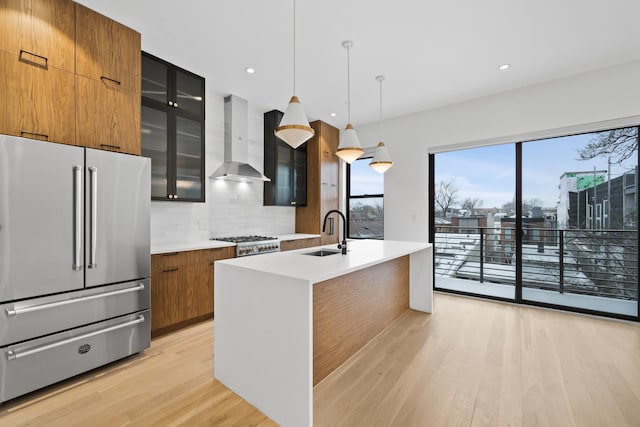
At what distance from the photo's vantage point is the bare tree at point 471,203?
421 centimetres

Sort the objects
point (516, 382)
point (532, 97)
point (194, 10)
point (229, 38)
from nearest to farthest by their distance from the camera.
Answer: point (516, 382), point (194, 10), point (229, 38), point (532, 97)

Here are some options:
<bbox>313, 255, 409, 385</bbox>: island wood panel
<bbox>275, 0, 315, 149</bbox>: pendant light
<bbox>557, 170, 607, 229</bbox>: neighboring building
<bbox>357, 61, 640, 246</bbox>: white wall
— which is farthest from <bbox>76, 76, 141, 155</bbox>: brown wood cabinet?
<bbox>557, 170, 607, 229</bbox>: neighboring building

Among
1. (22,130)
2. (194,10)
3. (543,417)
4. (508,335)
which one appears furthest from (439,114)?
(22,130)

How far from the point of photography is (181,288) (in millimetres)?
2863

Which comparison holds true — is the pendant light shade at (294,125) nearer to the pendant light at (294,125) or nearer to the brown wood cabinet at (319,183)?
the pendant light at (294,125)

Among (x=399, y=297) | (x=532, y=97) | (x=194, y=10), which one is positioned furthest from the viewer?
(x=532, y=97)

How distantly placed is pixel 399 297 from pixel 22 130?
3553 mm

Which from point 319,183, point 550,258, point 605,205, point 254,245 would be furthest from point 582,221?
point 254,245

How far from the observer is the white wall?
3.13m

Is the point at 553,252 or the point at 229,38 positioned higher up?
the point at 229,38

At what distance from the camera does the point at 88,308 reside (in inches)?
80.9

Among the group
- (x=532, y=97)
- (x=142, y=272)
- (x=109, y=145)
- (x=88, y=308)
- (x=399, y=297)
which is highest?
(x=532, y=97)

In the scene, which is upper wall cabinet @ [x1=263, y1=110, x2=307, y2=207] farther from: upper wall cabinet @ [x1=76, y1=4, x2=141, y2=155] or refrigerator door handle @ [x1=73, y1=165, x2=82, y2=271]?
refrigerator door handle @ [x1=73, y1=165, x2=82, y2=271]

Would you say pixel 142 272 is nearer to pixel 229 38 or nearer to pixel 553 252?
pixel 229 38
